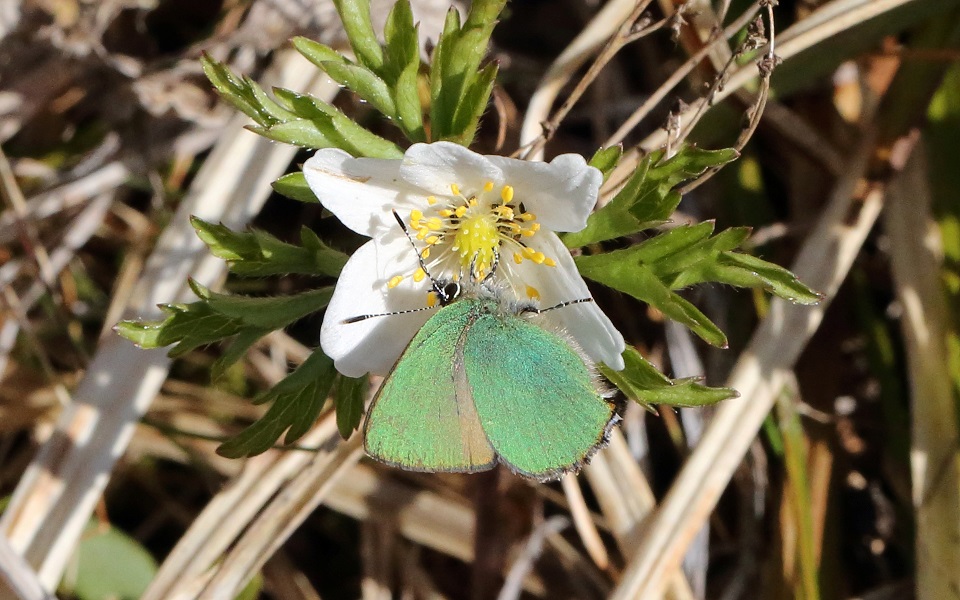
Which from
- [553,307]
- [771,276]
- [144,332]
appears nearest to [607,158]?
[553,307]

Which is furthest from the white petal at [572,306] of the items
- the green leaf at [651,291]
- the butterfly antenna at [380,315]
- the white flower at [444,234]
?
the butterfly antenna at [380,315]

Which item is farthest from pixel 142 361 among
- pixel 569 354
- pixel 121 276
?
pixel 569 354

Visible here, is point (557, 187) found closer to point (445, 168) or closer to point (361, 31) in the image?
point (445, 168)

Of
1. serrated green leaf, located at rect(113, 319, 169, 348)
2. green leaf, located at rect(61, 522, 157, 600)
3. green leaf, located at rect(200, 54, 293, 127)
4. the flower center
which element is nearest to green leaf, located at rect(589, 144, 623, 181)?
the flower center

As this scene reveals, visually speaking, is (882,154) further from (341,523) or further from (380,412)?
(341,523)

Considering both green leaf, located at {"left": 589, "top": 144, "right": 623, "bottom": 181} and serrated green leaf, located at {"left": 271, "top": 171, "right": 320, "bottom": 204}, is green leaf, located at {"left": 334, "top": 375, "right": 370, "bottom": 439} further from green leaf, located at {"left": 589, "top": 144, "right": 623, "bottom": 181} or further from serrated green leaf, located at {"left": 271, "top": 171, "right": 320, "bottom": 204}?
green leaf, located at {"left": 589, "top": 144, "right": 623, "bottom": 181}

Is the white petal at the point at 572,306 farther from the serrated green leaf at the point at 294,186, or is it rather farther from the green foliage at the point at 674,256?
the serrated green leaf at the point at 294,186
